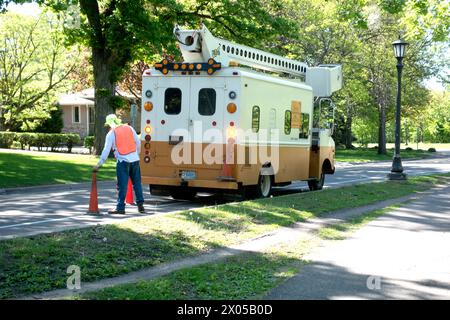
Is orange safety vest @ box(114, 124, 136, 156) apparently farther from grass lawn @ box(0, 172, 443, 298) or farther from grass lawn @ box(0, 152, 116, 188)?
grass lawn @ box(0, 152, 116, 188)

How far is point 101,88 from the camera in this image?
1071 inches

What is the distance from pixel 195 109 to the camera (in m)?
13.3

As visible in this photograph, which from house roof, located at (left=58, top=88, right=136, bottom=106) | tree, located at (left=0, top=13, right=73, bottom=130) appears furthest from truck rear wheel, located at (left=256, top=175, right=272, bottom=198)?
house roof, located at (left=58, top=88, right=136, bottom=106)

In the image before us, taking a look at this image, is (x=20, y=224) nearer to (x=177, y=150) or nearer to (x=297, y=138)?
(x=177, y=150)

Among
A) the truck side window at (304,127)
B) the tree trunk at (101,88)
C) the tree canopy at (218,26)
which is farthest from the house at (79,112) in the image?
the truck side window at (304,127)

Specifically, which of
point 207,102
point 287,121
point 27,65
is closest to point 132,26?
point 287,121

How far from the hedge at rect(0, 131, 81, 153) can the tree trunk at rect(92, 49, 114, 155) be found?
11494 millimetres

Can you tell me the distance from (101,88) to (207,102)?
1510 centimetres

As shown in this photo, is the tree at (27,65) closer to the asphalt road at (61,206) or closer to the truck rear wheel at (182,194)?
the asphalt road at (61,206)

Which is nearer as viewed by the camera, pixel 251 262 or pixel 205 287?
pixel 205 287

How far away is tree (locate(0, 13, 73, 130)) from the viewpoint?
4428 cm
